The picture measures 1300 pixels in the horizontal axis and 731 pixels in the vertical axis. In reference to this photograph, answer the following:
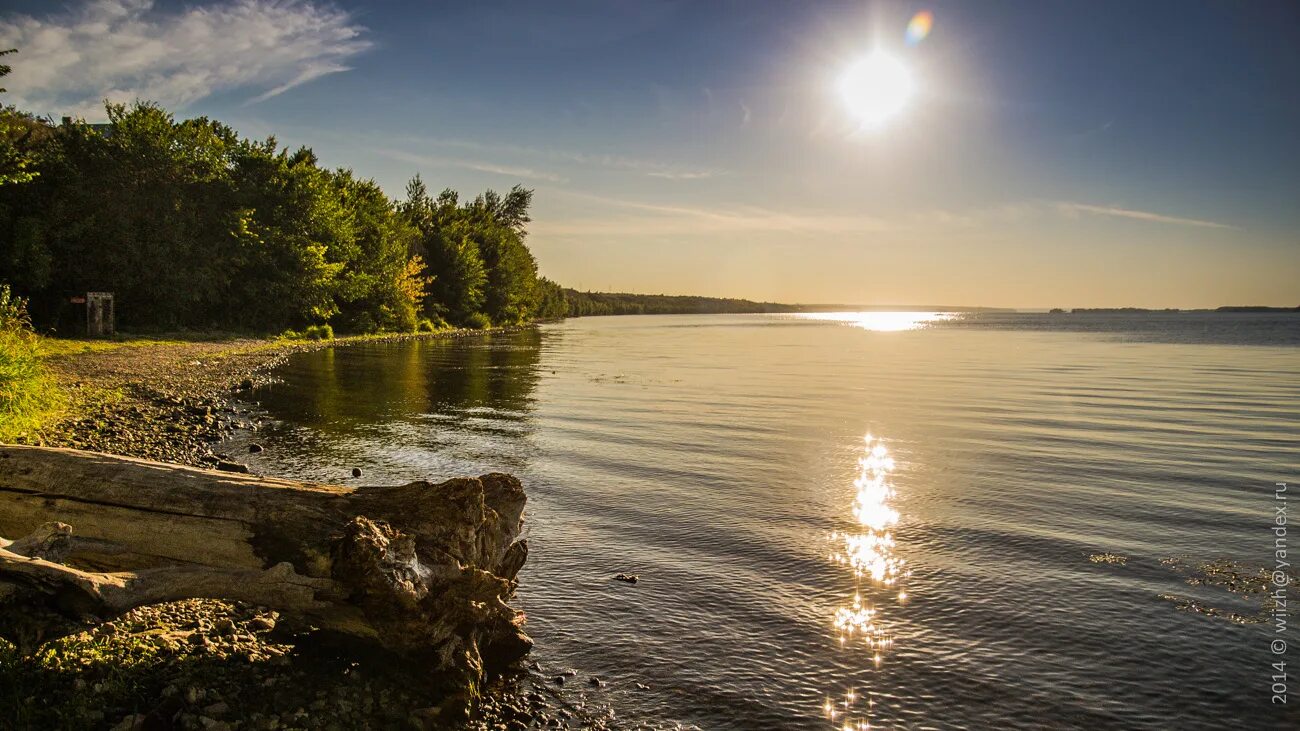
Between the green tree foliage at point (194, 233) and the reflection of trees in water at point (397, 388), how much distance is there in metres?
11.9

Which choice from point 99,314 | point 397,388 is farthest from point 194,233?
point 397,388

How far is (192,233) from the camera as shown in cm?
5341

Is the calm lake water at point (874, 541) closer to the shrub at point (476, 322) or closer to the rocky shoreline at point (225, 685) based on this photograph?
the rocky shoreline at point (225, 685)

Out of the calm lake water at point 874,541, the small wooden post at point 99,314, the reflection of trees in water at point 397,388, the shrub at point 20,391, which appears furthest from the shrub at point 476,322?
the shrub at point 20,391

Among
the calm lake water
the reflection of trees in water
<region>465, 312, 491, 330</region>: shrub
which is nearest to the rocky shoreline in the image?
the calm lake water

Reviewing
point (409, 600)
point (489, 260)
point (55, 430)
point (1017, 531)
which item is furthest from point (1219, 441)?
point (489, 260)

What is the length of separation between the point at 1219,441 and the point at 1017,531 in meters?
12.3

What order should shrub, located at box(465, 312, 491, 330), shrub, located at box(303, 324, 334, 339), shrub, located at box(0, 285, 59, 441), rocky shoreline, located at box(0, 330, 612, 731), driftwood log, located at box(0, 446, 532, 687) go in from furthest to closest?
1. shrub, located at box(465, 312, 491, 330)
2. shrub, located at box(303, 324, 334, 339)
3. shrub, located at box(0, 285, 59, 441)
4. driftwood log, located at box(0, 446, 532, 687)
5. rocky shoreline, located at box(0, 330, 612, 731)

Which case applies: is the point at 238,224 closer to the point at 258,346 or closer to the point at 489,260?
the point at 258,346

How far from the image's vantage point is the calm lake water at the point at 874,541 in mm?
7109

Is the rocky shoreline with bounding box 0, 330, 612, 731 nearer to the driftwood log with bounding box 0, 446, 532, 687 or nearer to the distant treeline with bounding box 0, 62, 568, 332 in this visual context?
the driftwood log with bounding box 0, 446, 532, 687

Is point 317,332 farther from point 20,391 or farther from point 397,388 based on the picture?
point 20,391

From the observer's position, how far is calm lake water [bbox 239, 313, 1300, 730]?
711 cm

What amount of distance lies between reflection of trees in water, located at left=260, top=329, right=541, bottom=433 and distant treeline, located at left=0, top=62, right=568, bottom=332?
12.0 metres
